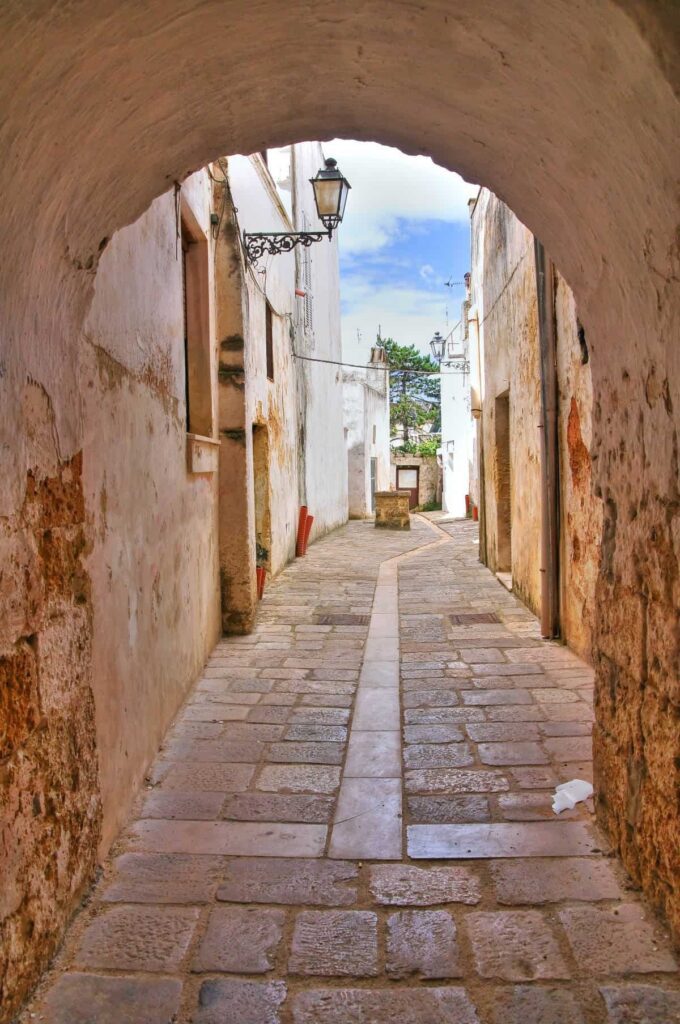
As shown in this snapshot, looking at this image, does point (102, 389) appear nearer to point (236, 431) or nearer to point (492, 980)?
point (492, 980)

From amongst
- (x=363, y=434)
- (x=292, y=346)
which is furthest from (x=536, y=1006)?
(x=363, y=434)

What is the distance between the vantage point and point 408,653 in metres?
6.07

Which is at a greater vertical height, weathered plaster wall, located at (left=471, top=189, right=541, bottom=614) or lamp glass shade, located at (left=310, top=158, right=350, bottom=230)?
lamp glass shade, located at (left=310, top=158, right=350, bottom=230)

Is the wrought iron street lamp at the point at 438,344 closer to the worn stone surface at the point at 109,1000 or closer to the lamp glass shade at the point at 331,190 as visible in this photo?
the lamp glass shade at the point at 331,190

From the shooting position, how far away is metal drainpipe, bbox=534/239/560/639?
617cm

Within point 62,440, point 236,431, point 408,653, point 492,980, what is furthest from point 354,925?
point 236,431

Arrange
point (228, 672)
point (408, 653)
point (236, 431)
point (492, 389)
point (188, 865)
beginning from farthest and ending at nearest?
point (492, 389), point (236, 431), point (408, 653), point (228, 672), point (188, 865)

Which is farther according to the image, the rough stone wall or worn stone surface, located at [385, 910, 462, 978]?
worn stone surface, located at [385, 910, 462, 978]

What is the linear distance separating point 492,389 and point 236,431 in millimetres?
4542

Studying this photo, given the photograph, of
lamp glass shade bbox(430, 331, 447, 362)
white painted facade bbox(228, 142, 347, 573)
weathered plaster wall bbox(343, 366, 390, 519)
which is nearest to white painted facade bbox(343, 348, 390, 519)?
weathered plaster wall bbox(343, 366, 390, 519)

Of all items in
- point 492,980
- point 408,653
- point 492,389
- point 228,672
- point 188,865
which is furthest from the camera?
point 492,389

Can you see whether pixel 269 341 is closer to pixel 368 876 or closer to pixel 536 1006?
pixel 368 876

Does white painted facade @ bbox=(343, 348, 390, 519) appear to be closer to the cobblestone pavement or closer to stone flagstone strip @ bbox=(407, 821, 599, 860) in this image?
the cobblestone pavement

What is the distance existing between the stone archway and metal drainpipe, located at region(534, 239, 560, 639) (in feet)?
10.7
